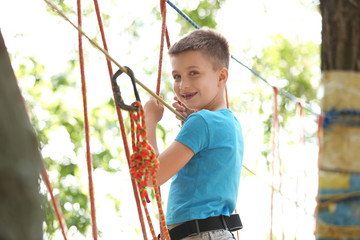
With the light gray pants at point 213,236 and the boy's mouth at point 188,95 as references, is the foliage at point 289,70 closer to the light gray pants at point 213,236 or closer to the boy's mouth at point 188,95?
the boy's mouth at point 188,95

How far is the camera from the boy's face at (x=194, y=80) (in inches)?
56.0

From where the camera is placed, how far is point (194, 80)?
1.42 metres

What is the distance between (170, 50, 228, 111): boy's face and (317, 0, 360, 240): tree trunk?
0.61 metres

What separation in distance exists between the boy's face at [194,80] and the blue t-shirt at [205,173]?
92 mm

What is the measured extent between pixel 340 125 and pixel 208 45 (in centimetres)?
73

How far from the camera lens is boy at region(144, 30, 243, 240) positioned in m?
1.26

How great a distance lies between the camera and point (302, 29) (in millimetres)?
5555

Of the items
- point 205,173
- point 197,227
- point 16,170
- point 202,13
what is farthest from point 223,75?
point 202,13

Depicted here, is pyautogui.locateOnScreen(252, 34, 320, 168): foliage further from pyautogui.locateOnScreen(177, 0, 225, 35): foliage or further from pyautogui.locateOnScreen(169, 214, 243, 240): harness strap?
pyautogui.locateOnScreen(169, 214, 243, 240): harness strap

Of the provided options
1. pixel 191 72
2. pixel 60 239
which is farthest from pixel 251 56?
pixel 191 72

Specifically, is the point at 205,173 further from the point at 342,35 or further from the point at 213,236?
the point at 342,35

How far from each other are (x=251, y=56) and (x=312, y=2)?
2.42 feet

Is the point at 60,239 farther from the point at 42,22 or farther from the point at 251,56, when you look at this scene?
the point at 251,56

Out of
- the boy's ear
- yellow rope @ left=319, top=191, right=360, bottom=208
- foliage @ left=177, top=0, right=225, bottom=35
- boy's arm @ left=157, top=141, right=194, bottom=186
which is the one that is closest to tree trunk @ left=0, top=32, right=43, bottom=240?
yellow rope @ left=319, top=191, right=360, bottom=208
